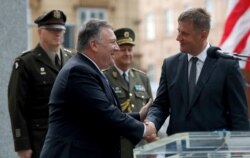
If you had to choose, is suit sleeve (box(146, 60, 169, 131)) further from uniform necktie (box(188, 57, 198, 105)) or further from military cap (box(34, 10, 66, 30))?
military cap (box(34, 10, 66, 30))

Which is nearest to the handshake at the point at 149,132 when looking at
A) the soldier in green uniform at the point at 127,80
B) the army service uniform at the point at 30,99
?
the army service uniform at the point at 30,99

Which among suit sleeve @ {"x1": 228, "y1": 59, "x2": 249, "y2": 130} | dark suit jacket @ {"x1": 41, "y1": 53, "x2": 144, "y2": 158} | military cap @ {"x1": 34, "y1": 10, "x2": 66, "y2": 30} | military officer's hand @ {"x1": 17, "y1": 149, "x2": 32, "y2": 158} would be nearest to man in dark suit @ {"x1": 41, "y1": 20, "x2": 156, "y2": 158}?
dark suit jacket @ {"x1": 41, "y1": 53, "x2": 144, "y2": 158}

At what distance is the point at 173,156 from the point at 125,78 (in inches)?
100

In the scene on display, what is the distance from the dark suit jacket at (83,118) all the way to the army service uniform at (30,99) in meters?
1.22

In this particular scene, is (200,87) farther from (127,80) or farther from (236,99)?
(127,80)

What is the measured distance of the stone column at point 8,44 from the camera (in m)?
6.97

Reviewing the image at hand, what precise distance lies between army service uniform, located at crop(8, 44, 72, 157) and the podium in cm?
183

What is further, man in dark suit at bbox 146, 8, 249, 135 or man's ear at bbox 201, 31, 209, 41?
man's ear at bbox 201, 31, 209, 41

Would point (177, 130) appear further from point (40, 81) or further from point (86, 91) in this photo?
point (40, 81)

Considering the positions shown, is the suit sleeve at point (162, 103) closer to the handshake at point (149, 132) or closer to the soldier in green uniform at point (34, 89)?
the handshake at point (149, 132)

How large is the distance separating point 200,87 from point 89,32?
904mm

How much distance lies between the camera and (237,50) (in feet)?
26.3

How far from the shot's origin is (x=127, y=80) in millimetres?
7000

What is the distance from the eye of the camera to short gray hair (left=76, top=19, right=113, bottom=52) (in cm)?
507
